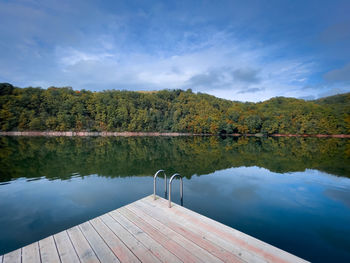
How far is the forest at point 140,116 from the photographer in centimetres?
4544

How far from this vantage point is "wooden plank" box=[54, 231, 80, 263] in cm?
250

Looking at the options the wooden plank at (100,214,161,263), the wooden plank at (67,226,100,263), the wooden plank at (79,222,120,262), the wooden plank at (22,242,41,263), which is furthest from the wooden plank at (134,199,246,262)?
the wooden plank at (22,242,41,263)

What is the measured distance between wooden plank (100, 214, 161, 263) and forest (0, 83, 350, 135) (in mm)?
45752

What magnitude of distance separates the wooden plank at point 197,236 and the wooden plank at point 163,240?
0.28 metres

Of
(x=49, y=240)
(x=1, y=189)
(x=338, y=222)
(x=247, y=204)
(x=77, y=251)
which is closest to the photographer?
(x=77, y=251)

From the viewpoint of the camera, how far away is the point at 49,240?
2.93m

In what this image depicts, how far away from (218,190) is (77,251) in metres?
6.07

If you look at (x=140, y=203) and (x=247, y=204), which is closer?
(x=140, y=203)

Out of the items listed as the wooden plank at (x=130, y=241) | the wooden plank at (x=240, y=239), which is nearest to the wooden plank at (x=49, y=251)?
the wooden plank at (x=130, y=241)

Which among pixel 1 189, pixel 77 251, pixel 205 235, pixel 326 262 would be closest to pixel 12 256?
pixel 77 251

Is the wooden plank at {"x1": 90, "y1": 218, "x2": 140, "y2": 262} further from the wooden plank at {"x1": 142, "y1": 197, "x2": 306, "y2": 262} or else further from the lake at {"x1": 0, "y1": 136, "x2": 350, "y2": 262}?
the lake at {"x1": 0, "y1": 136, "x2": 350, "y2": 262}

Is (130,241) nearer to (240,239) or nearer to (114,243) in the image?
(114,243)

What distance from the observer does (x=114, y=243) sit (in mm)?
2871

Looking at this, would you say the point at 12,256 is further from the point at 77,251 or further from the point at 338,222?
the point at 338,222
